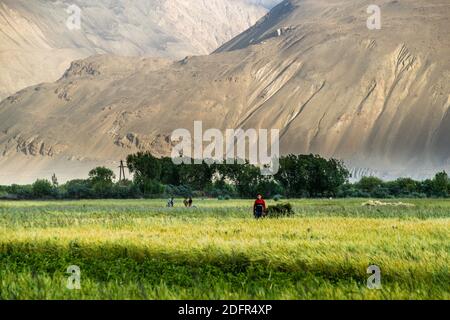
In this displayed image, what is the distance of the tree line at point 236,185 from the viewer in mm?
105125

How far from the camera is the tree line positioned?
345ft

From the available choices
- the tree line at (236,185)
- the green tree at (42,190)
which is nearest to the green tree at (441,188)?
the tree line at (236,185)

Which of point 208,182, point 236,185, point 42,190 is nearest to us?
point 42,190

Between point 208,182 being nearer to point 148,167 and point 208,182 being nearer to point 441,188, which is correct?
point 148,167

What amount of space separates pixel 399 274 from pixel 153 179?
Result: 348ft

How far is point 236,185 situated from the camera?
115 meters

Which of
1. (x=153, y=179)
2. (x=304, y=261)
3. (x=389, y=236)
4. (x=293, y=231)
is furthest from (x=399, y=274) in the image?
(x=153, y=179)

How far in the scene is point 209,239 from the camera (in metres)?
21.7

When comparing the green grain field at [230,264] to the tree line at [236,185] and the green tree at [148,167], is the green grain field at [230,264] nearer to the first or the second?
the tree line at [236,185]

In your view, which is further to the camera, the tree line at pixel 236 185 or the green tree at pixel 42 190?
the green tree at pixel 42 190

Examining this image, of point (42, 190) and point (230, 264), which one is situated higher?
point (42, 190)

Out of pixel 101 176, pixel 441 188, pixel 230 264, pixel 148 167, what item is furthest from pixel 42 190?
pixel 230 264

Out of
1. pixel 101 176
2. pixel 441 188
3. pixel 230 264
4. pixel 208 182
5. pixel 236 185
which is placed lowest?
pixel 230 264
